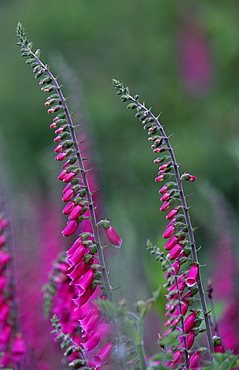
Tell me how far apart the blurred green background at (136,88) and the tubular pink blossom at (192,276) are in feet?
10.6

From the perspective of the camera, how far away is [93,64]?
26.9 feet

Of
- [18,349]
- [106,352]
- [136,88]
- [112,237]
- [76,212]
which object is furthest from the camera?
[136,88]

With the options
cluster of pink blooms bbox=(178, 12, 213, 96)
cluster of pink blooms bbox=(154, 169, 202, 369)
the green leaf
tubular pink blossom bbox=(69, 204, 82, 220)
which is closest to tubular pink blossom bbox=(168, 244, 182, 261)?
cluster of pink blooms bbox=(154, 169, 202, 369)

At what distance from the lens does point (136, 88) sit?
7004mm

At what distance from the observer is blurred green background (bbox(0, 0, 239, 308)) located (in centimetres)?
580

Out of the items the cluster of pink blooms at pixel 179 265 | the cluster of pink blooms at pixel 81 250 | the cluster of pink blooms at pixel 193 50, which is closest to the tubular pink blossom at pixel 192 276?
the cluster of pink blooms at pixel 179 265

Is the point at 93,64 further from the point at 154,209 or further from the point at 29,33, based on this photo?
the point at 154,209

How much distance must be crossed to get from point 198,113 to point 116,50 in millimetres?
1875

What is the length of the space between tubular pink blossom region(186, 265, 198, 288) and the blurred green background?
322cm

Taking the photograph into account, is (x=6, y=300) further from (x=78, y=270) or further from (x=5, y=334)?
(x=78, y=270)

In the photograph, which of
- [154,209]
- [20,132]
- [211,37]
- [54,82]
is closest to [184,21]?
[211,37]

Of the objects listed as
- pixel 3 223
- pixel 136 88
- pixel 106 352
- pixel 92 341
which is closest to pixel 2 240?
pixel 3 223

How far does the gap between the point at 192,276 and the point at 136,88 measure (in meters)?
5.46

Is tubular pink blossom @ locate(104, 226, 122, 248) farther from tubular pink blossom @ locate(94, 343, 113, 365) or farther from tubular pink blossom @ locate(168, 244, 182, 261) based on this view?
tubular pink blossom @ locate(94, 343, 113, 365)
